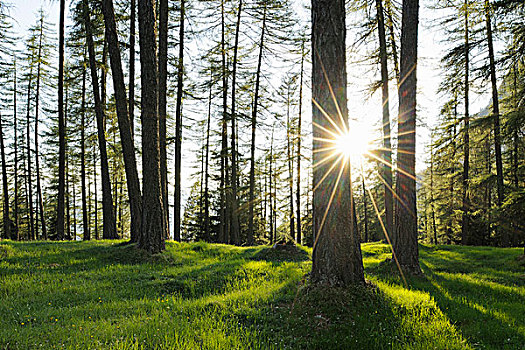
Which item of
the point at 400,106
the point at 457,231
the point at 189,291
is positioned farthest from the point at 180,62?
the point at 457,231

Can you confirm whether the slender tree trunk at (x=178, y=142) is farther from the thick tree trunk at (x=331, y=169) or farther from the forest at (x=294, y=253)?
the thick tree trunk at (x=331, y=169)

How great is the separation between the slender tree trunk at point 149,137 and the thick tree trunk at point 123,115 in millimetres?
1234

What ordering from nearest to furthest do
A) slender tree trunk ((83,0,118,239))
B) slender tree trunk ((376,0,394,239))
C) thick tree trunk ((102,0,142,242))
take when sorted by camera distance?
thick tree trunk ((102,0,142,242)), slender tree trunk ((376,0,394,239)), slender tree trunk ((83,0,118,239))

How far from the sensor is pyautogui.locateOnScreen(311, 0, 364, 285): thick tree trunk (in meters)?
5.12

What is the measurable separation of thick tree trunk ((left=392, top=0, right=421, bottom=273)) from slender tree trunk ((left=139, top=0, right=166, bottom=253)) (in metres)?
6.96

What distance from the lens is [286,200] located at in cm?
2420

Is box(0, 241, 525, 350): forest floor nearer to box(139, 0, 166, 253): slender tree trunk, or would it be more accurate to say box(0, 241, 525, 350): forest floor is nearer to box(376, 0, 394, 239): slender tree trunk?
box(139, 0, 166, 253): slender tree trunk

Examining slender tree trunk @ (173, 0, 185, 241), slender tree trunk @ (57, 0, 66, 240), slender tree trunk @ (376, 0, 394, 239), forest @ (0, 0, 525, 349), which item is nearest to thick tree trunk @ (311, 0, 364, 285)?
forest @ (0, 0, 525, 349)

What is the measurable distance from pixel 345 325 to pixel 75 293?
490cm

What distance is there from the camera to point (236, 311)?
4617mm

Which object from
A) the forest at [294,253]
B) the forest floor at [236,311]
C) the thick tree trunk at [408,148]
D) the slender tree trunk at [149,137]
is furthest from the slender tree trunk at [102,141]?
the thick tree trunk at [408,148]

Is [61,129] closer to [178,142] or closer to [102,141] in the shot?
[102,141]

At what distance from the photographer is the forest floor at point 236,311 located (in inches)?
147

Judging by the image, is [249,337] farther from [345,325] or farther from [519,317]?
[519,317]
